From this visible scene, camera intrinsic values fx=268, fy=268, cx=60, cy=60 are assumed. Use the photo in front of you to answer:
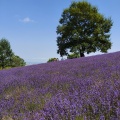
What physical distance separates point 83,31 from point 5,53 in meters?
24.3

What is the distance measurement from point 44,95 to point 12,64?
4955cm

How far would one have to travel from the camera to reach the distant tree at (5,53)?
2000 inches

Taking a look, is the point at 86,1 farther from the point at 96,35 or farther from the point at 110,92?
the point at 110,92

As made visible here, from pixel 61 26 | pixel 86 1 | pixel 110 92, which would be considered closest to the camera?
pixel 110 92

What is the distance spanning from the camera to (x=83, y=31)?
30812 millimetres

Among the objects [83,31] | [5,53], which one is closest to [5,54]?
[5,53]

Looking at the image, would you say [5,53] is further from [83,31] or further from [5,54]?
[83,31]

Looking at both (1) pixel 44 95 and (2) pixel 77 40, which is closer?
(1) pixel 44 95

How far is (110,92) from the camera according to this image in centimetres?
324

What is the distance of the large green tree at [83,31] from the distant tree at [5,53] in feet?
67.9

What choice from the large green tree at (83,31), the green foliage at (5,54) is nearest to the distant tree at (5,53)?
the green foliage at (5,54)

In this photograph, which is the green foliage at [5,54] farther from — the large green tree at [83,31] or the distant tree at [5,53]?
the large green tree at [83,31]

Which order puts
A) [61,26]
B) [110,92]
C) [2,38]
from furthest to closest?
[2,38] → [61,26] → [110,92]

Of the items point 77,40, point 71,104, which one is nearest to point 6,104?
point 71,104
